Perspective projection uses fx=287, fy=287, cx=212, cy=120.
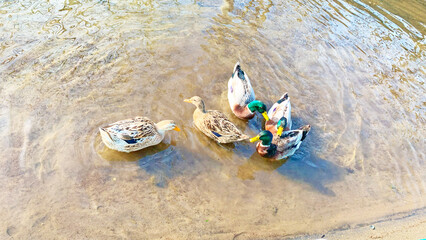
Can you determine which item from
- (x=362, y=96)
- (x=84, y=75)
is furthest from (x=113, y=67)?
(x=362, y=96)

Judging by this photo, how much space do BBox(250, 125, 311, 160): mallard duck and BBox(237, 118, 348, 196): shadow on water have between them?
16 centimetres

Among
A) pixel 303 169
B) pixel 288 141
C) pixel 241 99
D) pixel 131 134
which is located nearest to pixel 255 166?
pixel 288 141

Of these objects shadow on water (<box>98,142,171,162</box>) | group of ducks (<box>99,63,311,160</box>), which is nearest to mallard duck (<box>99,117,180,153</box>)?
group of ducks (<box>99,63,311,160</box>)

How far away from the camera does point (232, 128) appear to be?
523cm

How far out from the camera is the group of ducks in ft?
15.5

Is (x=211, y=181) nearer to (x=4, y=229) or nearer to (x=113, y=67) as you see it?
(x=4, y=229)

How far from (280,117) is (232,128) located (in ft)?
3.48

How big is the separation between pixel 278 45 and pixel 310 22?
76.1 inches

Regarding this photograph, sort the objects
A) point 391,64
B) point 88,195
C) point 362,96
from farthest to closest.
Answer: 1. point 391,64
2. point 362,96
3. point 88,195

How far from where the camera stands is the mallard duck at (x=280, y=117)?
17.7 ft

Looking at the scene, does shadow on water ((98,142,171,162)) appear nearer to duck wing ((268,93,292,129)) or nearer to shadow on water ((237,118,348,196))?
shadow on water ((237,118,348,196))

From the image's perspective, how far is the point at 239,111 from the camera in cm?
590

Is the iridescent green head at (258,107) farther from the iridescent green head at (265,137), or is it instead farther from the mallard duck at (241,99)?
the iridescent green head at (265,137)

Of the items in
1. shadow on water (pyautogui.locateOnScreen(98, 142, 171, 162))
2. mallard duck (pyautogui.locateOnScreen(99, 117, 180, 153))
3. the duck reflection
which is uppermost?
mallard duck (pyautogui.locateOnScreen(99, 117, 180, 153))
